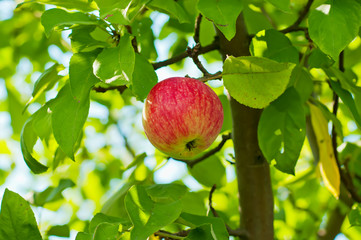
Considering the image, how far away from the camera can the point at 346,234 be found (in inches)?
104

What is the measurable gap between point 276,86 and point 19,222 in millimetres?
766

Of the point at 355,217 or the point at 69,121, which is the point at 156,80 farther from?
the point at 355,217

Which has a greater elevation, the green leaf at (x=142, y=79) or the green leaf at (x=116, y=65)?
the green leaf at (x=116, y=65)

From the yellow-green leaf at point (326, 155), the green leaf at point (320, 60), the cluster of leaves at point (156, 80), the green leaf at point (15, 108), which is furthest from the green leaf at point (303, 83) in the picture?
the green leaf at point (15, 108)

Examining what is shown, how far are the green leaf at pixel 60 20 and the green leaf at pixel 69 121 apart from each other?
Result: 19cm

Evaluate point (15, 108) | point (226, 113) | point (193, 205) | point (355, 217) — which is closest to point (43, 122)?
point (193, 205)

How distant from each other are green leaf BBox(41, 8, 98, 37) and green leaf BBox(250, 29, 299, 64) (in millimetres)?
485

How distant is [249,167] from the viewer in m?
1.71

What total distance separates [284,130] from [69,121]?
2.15ft

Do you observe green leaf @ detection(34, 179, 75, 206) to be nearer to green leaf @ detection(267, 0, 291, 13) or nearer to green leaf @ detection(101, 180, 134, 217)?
green leaf @ detection(101, 180, 134, 217)

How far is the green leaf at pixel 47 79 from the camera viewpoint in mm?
1551

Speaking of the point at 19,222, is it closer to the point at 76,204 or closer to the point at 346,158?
the point at 346,158

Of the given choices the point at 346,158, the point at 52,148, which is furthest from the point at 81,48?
the point at 346,158

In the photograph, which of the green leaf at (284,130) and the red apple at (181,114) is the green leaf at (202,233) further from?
the green leaf at (284,130)
